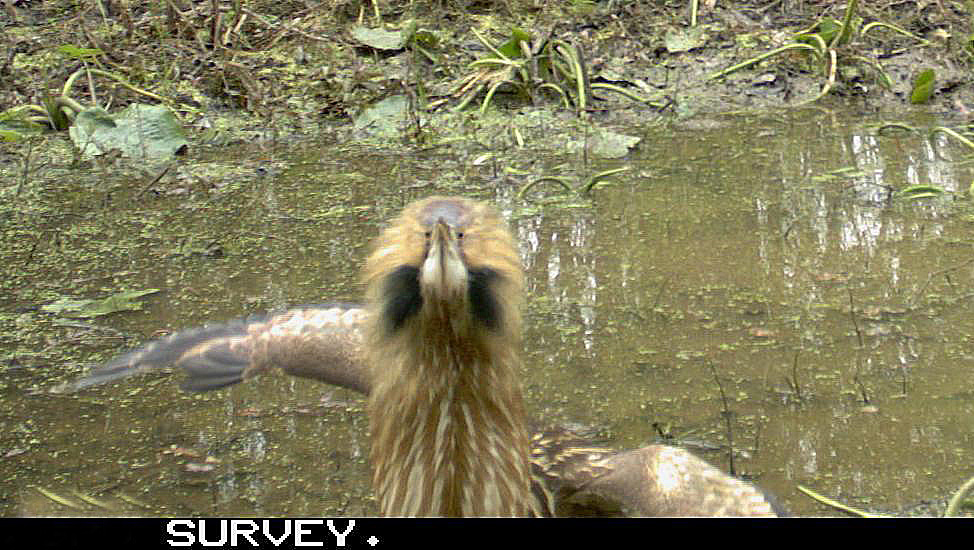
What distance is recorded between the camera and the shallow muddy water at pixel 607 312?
11.2ft

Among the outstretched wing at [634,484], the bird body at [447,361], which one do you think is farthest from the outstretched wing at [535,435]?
the bird body at [447,361]

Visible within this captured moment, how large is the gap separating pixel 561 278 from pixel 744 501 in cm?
205

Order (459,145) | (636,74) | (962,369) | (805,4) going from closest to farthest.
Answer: (962,369) → (459,145) → (636,74) → (805,4)

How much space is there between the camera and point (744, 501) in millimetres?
2693

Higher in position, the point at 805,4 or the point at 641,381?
the point at 805,4

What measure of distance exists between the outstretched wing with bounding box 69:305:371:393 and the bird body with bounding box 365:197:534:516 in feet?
2.59

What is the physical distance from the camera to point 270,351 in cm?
339

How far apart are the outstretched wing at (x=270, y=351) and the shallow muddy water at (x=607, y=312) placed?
0.86 ft

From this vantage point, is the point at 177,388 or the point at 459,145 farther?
the point at 459,145

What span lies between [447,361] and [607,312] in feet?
6.79

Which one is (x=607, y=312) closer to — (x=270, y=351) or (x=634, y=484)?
(x=270, y=351)

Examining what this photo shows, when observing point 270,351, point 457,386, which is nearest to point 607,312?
point 270,351
